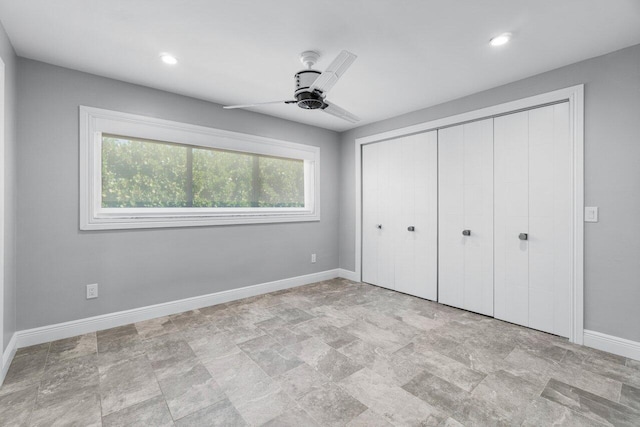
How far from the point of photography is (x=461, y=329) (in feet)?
9.20

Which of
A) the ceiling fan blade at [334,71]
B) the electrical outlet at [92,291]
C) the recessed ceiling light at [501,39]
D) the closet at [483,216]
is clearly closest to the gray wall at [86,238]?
the electrical outlet at [92,291]

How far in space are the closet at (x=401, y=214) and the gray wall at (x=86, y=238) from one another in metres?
1.71

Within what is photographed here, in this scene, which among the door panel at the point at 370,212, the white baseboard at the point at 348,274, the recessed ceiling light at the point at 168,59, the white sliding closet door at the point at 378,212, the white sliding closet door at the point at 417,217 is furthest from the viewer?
the white baseboard at the point at 348,274

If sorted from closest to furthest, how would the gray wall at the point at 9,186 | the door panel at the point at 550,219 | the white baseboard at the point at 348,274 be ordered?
the gray wall at the point at 9,186, the door panel at the point at 550,219, the white baseboard at the point at 348,274

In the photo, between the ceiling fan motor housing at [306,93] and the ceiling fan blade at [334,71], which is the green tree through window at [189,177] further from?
the ceiling fan blade at [334,71]

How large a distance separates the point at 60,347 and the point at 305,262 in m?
2.81

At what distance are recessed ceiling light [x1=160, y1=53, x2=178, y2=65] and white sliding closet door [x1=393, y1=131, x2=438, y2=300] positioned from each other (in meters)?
2.82

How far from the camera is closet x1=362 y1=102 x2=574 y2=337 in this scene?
8.77 ft

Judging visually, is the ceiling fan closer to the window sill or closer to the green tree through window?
the green tree through window

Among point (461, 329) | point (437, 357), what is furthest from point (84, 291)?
point (461, 329)

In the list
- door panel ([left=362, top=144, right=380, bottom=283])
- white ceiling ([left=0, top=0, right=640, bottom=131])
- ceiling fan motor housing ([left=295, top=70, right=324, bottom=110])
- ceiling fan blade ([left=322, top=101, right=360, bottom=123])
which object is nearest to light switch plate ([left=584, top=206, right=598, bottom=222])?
white ceiling ([left=0, top=0, right=640, bottom=131])

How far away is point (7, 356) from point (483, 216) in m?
4.35

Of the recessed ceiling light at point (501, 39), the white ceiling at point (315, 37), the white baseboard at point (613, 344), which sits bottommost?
the white baseboard at point (613, 344)

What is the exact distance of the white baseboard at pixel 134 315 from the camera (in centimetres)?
249
